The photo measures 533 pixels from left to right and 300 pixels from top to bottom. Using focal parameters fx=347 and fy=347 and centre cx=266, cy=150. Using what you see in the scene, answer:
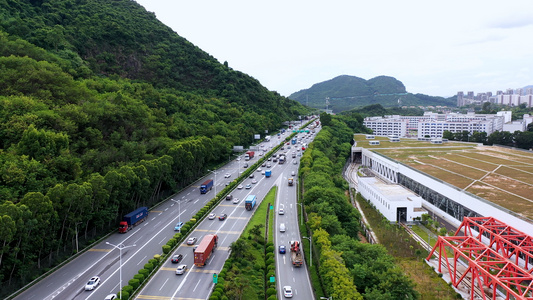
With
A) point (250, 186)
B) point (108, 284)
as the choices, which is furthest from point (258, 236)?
point (250, 186)

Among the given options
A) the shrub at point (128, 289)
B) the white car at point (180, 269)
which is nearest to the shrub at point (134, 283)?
the shrub at point (128, 289)

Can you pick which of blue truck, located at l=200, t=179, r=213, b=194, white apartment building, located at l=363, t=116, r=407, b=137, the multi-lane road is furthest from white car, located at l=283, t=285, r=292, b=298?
white apartment building, located at l=363, t=116, r=407, b=137

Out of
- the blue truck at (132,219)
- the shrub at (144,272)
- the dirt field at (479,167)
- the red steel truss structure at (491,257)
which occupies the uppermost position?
the dirt field at (479,167)

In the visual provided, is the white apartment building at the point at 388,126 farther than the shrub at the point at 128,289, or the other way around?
the white apartment building at the point at 388,126

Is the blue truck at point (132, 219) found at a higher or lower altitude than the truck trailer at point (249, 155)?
lower

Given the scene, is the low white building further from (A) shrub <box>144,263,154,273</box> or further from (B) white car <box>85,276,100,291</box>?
(B) white car <box>85,276,100,291</box>

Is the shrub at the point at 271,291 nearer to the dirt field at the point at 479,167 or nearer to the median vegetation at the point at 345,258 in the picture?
the median vegetation at the point at 345,258

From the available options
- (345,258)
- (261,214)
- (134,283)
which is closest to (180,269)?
(134,283)
